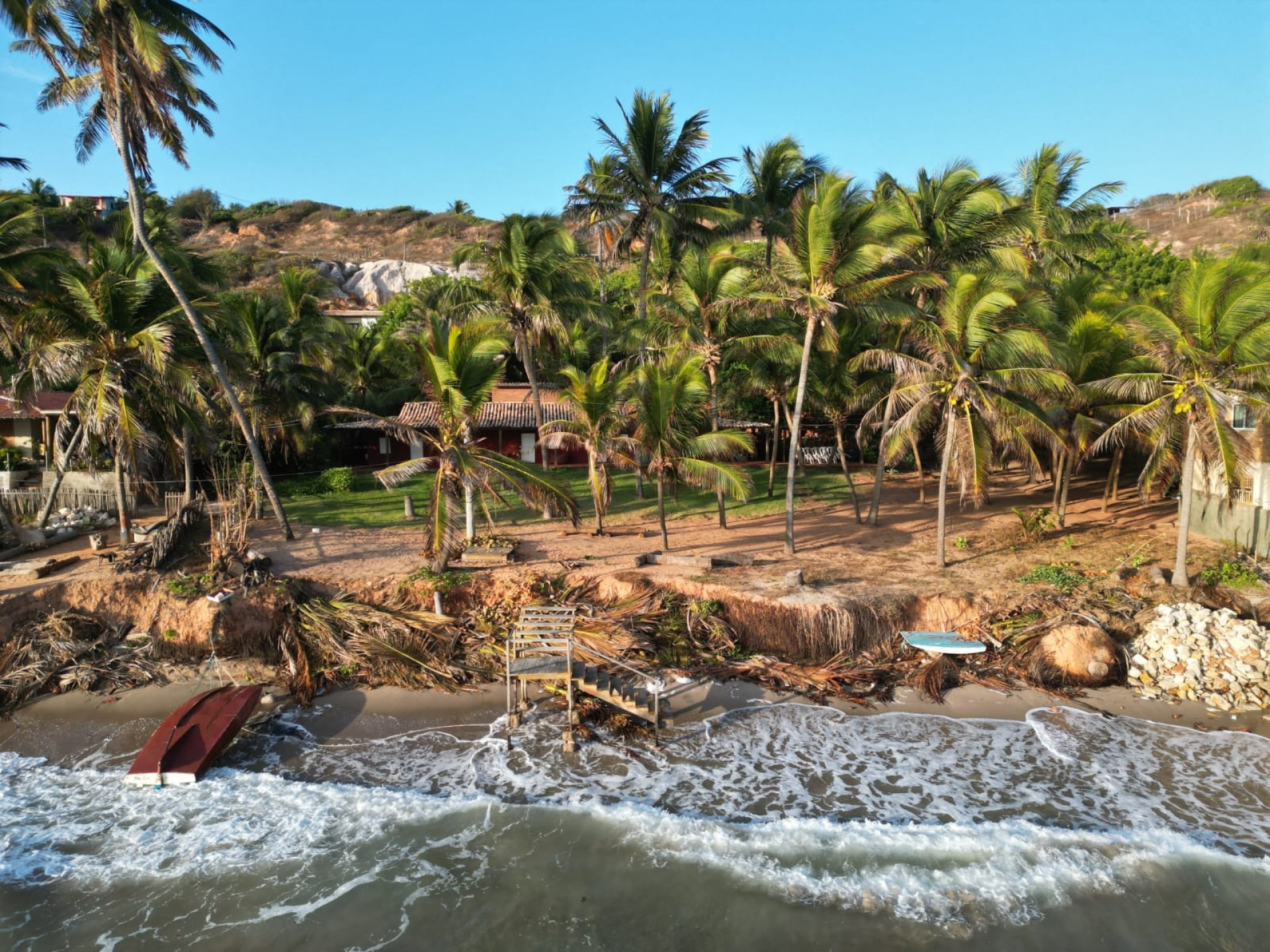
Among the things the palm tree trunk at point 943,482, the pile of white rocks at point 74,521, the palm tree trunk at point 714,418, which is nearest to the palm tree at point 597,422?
the palm tree trunk at point 714,418

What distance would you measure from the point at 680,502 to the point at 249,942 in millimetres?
17664

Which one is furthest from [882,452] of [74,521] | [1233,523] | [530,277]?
[74,521]

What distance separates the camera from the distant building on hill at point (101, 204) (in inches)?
2822

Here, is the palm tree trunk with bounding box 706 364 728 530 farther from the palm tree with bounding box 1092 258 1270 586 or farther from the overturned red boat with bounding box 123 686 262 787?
the overturned red boat with bounding box 123 686 262 787

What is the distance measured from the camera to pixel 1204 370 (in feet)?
47.9

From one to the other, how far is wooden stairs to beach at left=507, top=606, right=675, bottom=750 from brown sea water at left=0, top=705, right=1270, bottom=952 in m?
0.66

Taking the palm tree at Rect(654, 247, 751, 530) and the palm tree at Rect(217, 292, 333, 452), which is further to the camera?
the palm tree at Rect(217, 292, 333, 452)

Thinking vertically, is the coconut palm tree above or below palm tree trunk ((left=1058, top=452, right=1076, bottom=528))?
above

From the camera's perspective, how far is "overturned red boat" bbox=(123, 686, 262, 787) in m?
10.9

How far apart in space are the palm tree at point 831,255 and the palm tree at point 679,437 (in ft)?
8.65

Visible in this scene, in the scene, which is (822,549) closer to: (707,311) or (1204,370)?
(707,311)

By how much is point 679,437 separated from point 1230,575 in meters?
12.2

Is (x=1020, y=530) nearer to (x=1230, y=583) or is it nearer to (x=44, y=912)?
(x=1230, y=583)

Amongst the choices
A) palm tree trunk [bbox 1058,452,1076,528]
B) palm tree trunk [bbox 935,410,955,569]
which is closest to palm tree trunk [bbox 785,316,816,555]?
palm tree trunk [bbox 935,410,955,569]
